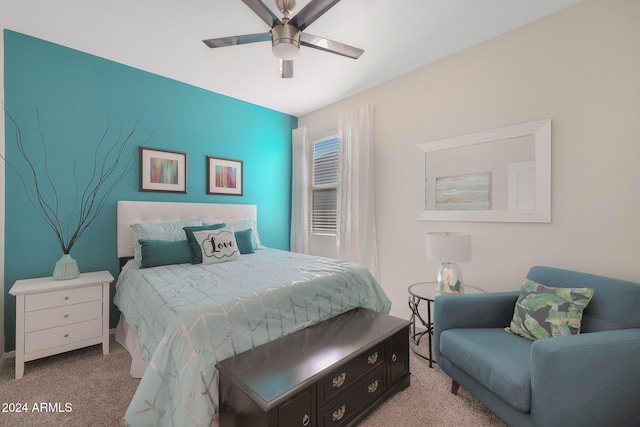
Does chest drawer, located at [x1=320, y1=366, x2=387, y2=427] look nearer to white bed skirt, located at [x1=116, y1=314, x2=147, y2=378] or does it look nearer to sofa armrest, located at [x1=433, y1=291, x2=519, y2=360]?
sofa armrest, located at [x1=433, y1=291, x2=519, y2=360]

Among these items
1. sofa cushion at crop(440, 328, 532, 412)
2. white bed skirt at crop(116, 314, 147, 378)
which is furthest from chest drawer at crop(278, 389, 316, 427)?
Result: white bed skirt at crop(116, 314, 147, 378)

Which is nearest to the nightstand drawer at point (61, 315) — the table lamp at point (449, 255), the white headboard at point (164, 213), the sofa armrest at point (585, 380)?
the white headboard at point (164, 213)

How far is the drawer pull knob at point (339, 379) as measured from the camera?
1468 millimetres

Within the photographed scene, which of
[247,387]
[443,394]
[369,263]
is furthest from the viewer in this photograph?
[369,263]

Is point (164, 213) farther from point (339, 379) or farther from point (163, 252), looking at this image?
point (339, 379)

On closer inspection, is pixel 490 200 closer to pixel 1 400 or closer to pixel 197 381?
pixel 197 381

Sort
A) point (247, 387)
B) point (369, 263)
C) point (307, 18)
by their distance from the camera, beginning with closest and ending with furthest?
1. point (247, 387)
2. point (307, 18)
3. point (369, 263)

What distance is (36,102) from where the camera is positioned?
242 centimetres

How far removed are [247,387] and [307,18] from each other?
2.00 meters

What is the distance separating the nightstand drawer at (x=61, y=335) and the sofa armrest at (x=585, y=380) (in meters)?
3.03

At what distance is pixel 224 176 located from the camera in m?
3.62

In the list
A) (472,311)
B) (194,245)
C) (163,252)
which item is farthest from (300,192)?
(472,311)

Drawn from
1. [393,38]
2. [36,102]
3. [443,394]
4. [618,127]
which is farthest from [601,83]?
[36,102]

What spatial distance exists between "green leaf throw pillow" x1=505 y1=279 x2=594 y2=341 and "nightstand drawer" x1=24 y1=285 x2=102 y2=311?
3.15 metres
